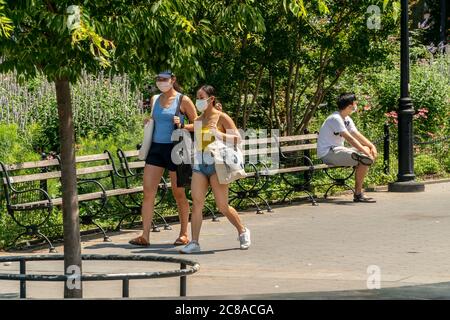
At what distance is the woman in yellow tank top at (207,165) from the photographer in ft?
42.2

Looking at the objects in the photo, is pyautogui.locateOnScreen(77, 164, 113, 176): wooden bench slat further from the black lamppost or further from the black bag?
the black lamppost

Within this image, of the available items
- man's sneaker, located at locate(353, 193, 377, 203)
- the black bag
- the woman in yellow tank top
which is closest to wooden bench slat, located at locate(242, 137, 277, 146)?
man's sneaker, located at locate(353, 193, 377, 203)

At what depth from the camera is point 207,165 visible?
12906 mm

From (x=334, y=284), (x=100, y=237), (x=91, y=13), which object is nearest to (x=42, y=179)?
(x=100, y=237)

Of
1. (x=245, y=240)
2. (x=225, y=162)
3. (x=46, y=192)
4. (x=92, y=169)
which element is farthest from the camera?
(x=92, y=169)

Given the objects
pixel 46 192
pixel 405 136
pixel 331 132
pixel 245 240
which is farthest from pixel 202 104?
pixel 405 136

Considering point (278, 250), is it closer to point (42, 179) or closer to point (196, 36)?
point (42, 179)

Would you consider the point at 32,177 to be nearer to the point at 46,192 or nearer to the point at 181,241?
the point at 46,192

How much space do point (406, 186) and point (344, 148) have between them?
4.97 ft

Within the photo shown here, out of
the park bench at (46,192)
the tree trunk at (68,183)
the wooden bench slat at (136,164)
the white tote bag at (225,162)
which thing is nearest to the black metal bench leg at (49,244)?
the park bench at (46,192)

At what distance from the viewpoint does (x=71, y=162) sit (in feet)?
29.1

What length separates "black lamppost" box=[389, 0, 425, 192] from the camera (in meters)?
17.8

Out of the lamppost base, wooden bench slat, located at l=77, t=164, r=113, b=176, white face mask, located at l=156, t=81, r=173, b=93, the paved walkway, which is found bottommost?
the paved walkway

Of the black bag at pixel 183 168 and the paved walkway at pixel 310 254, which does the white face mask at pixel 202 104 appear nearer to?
the black bag at pixel 183 168
